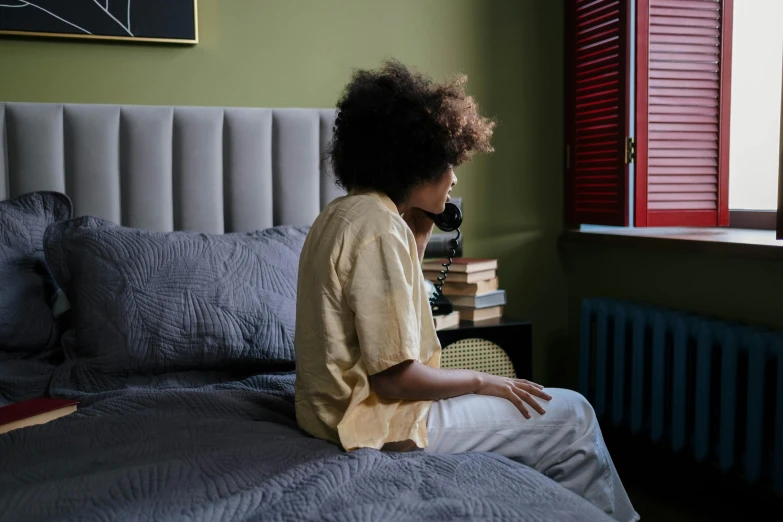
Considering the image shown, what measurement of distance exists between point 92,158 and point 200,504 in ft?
5.40

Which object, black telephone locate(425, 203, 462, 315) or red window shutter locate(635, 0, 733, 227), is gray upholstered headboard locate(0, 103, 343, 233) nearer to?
black telephone locate(425, 203, 462, 315)

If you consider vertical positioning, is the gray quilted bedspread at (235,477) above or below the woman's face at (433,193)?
below

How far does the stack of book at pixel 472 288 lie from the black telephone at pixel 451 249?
0.12 feet

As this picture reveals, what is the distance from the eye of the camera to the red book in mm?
1396

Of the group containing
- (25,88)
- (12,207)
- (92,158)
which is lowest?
(12,207)

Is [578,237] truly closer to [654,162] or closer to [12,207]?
[654,162]

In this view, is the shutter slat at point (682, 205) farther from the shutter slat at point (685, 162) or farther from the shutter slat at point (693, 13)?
the shutter slat at point (693, 13)

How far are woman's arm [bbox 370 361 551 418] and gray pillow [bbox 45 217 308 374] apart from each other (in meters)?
0.66

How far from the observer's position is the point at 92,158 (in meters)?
2.36

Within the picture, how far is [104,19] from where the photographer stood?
95.6 inches

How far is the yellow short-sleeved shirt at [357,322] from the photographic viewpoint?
1239 mm

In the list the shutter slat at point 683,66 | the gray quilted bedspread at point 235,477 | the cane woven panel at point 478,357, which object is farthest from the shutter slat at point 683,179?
the gray quilted bedspread at point 235,477

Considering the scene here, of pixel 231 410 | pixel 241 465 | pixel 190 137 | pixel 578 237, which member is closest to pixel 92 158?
pixel 190 137

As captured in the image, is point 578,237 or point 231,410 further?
point 578,237
